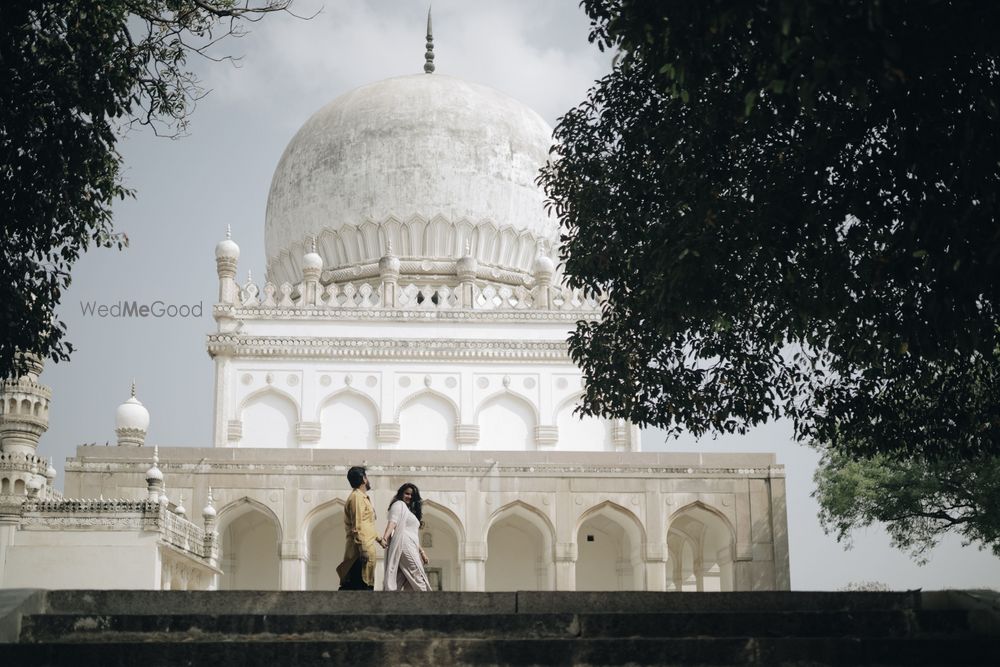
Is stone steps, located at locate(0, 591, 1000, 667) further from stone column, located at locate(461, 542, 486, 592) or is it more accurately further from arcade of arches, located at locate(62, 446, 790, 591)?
stone column, located at locate(461, 542, 486, 592)

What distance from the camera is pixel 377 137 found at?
29.6m

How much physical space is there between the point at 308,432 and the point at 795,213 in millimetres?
17041

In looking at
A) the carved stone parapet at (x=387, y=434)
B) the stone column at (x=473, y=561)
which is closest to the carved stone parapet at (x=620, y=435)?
the carved stone parapet at (x=387, y=434)

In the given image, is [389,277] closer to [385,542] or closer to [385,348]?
[385,348]

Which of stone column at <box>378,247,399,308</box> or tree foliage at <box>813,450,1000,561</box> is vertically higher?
stone column at <box>378,247,399,308</box>

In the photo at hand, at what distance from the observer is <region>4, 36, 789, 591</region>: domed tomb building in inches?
877

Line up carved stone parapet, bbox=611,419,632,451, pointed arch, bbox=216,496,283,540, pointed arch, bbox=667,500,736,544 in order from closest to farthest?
pointed arch, bbox=216,496,283,540 → pointed arch, bbox=667,500,736,544 → carved stone parapet, bbox=611,419,632,451

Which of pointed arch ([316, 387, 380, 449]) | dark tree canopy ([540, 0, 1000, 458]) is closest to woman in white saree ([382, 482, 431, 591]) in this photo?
dark tree canopy ([540, 0, 1000, 458])

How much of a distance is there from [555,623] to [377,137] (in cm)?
2307

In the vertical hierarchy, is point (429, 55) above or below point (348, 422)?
above

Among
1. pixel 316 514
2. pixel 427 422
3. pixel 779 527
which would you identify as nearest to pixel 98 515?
pixel 316 514

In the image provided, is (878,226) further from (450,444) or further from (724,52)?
(450,444)

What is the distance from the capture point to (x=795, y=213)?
29.7 feet

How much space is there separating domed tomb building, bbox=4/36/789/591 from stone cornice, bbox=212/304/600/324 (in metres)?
0.04
